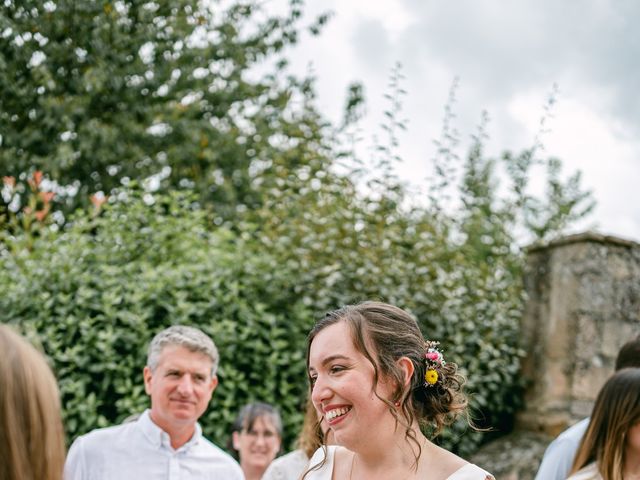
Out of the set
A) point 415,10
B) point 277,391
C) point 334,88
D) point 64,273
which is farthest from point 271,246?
point 334,88

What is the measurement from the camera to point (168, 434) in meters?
4.24

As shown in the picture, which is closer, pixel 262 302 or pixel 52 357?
pixel 52 357

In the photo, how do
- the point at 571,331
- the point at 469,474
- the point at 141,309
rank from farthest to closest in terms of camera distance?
the point at 571,331 < the point at 141,309 < the point at 469,474

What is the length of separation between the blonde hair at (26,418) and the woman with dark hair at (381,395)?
1131 millimetres

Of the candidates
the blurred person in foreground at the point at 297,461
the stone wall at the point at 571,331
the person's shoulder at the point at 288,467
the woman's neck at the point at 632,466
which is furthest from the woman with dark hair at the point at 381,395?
the stone wall at the point at 571,331

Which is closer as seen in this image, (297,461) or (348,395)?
(348,395)

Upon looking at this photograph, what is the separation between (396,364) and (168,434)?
1750 millimetres

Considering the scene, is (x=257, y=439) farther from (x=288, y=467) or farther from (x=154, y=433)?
(x=154, y=433)

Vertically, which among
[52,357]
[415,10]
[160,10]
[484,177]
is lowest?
[52,357]

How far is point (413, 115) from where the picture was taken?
788 centimetres

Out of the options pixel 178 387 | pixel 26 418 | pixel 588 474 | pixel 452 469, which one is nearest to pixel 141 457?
pixel 178 387

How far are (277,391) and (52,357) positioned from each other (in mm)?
1688

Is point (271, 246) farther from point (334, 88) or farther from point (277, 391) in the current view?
point (334, 88)

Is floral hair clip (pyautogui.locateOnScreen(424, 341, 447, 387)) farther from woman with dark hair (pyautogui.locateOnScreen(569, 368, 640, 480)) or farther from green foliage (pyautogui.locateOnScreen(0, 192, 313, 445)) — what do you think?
green foliage (pyautogui.locateOnScreen(0, 192, 313, 445))
